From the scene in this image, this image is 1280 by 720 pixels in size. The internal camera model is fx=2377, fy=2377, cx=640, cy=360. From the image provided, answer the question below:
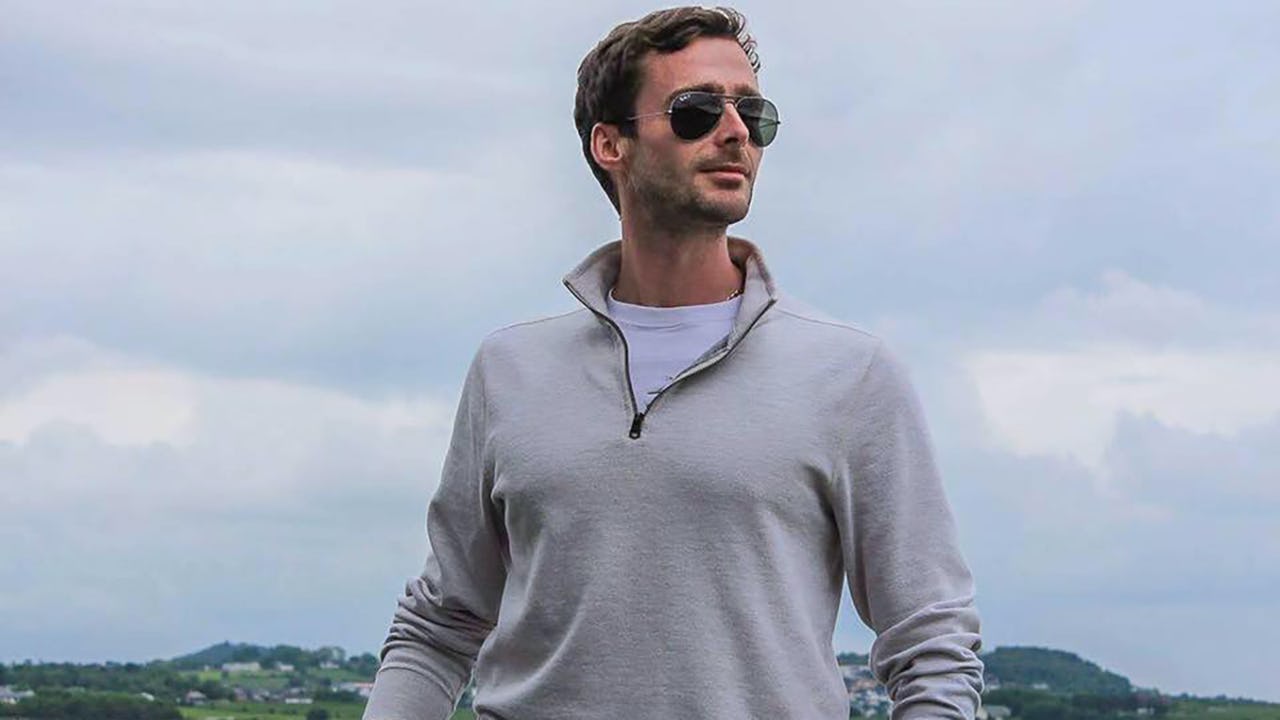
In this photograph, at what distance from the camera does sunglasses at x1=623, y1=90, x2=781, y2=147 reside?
5742mm

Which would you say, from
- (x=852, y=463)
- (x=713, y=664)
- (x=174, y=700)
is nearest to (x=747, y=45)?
(x=852, y=463)

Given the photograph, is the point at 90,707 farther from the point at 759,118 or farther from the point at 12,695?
the point at 759,118

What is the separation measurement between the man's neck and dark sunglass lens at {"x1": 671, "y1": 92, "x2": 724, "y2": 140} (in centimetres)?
24

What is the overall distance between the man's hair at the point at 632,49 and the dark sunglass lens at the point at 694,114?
0.59 ft

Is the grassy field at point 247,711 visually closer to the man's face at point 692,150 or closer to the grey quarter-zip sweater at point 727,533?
the grey quarter-zip sweater at point 727,533

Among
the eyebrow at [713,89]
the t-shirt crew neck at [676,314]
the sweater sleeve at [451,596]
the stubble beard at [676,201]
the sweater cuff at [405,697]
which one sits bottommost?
the sweater cuff at [405,697]

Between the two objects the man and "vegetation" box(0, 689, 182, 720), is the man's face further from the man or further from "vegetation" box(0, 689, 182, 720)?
"vegetation" box(0, 689, 182, 720)

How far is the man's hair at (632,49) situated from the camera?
5.95m

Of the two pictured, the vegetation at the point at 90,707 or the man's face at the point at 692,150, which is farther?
the vegetation at the point at 90,707

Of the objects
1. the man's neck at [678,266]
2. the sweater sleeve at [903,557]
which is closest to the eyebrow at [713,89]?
the man's neck at [678,266]

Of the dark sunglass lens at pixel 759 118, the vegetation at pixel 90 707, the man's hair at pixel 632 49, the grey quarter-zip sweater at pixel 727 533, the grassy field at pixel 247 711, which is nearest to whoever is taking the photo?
the grey quarter-zip sweater at pixel 727 533

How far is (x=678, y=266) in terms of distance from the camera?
5.87 m

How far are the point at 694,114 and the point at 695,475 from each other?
0.89 metres

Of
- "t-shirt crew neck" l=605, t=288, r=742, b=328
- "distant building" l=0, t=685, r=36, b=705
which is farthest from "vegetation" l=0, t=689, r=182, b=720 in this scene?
"t-shirt crew neck" l=605, t=288, r=742, b=328
